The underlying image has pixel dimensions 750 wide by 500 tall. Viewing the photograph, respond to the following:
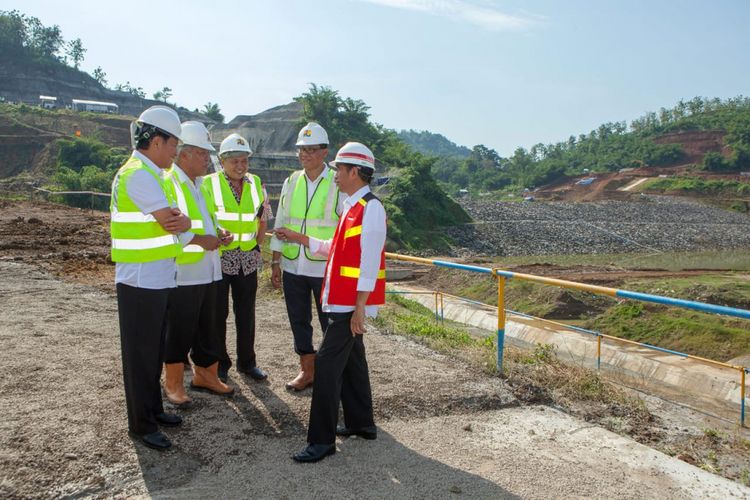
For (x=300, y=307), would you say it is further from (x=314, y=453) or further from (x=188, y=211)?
(x=314, y=453)

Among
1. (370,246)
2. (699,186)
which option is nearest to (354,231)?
(370,246)

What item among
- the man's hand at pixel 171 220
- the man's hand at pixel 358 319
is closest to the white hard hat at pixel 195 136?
the man's hand at pixel 171 220

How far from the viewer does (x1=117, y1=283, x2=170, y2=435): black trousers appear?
3.47 meters

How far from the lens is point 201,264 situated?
4.15m

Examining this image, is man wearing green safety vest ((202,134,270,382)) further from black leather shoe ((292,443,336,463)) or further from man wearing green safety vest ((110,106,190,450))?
black leather shoe ((292,443,336,463))

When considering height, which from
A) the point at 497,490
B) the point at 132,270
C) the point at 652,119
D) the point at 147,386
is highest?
the point at 652,119

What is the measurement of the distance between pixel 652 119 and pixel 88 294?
381 ft

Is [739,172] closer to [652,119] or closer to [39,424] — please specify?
[652,119]

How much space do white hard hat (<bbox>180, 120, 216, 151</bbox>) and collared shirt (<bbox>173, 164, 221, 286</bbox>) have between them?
0.22 metres

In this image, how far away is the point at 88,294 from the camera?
8078 mm

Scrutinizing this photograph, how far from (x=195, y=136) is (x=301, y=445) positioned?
2.19 meters

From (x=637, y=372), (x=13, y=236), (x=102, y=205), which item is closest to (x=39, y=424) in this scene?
(x=637, y=372)

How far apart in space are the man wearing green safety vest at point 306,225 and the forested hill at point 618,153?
7631cm

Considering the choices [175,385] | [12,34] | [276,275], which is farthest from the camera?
[12,34]
